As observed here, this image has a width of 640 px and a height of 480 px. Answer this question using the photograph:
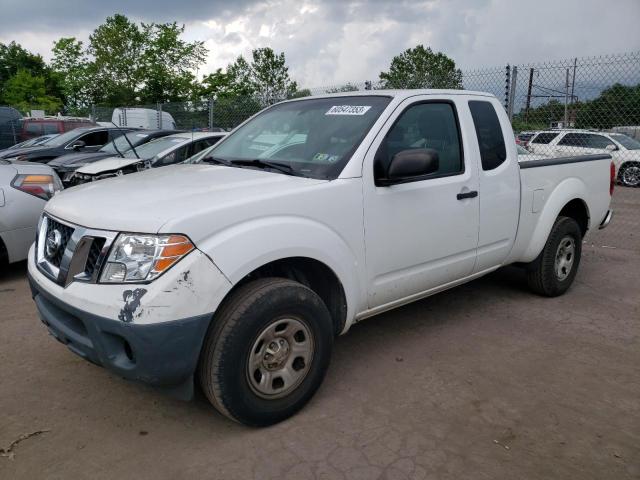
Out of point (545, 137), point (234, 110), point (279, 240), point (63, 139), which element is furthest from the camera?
point (545, 137)

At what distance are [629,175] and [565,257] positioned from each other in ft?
42.5

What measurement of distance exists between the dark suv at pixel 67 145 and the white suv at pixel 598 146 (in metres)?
11.1

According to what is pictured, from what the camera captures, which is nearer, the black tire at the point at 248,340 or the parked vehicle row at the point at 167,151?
the black tire at the point at 248,340

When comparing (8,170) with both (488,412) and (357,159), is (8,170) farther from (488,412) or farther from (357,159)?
(488,412)

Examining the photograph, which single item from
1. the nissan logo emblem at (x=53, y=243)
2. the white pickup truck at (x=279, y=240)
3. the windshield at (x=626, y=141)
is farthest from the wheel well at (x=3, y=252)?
the windshield at (x=626, y=141)

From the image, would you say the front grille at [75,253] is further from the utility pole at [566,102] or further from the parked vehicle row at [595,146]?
the parked vehicle row at [595,146]

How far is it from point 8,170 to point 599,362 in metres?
5.61

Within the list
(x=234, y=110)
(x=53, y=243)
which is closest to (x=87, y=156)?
(x=234, y=110)

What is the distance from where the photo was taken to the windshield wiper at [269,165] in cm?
313

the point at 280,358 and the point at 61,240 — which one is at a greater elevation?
the point at 61,240

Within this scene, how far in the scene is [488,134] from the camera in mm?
4004

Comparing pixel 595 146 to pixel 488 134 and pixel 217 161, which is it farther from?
pixel 217 161

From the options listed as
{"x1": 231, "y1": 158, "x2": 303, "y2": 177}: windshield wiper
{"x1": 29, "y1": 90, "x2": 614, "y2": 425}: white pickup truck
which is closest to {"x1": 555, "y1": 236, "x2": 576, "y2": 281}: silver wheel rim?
{"x1": 29, "y1": 90, "x2": 614, "y2": 425}: white pickup truck

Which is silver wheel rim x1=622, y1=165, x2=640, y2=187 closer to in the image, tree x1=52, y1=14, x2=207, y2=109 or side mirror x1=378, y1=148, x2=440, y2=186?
side mirror x1=378, y1=148, x2=440, y2=186
